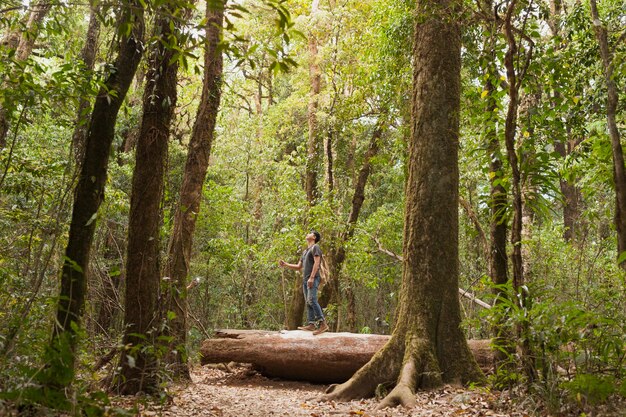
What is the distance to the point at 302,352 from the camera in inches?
369

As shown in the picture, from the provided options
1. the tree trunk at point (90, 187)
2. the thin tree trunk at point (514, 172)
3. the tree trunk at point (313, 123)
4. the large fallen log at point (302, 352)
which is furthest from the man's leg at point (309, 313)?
the tree trunk at point (90, 187)

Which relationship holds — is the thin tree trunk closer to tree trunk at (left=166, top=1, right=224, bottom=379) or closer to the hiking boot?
tree trunk at (left=166, top=1, right=224, bottom=379)

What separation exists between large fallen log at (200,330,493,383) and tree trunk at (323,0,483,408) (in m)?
1.47

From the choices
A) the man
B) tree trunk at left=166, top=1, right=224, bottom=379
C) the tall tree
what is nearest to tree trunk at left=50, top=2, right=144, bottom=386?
tree trunk at left=166, top=1, right=224, bottom=379

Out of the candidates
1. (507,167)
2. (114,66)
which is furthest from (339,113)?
(114,66)

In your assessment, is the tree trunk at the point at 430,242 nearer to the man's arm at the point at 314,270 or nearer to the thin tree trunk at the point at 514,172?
the thin tree trunk at the point at 514,172

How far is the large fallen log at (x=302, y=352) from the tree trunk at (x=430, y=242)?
1.47 meters

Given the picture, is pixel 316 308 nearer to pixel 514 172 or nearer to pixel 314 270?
pixel 314 270

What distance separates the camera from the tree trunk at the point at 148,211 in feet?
18.9

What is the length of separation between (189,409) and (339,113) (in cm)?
1121

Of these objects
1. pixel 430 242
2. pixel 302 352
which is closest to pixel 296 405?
pixel 302 352

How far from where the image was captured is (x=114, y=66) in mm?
4969

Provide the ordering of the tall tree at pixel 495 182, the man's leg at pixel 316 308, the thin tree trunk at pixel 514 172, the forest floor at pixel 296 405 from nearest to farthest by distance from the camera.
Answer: the forest floor at pixel 296 405
the thin tree trunk at pixel 514 172
the tall tree at pixel 495 182
the man's leg at pixel 316 308

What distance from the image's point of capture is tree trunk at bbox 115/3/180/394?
18.9ft
